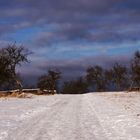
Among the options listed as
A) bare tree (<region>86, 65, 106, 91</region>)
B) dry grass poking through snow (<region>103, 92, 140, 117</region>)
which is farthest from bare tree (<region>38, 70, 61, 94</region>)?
dry grass poking through snow (<region>103, 92, 140, 117</region>)

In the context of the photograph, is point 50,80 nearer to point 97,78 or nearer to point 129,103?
point 97,78

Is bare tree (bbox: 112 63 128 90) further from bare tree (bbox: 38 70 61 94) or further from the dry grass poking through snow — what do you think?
the dry grass poking through snow

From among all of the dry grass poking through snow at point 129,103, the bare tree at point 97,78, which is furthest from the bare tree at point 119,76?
the dry grass poking through snow at point 129,103

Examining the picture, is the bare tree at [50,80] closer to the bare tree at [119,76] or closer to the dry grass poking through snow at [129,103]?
the bare tree at [119,76]

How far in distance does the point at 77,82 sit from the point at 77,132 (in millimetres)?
138960

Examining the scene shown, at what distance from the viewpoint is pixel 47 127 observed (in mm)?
17266

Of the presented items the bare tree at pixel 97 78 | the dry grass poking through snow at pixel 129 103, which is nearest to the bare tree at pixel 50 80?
the bare tree at pixel 97 78

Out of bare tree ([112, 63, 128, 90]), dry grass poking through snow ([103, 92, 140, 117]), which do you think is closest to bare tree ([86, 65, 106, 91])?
bare tree ([112, 63, 128, 90])

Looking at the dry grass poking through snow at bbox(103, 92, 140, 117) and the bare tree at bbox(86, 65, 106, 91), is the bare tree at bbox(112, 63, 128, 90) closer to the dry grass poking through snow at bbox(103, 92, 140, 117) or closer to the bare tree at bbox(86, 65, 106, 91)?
the bare tree at bbox(86, 65, 106, 91)

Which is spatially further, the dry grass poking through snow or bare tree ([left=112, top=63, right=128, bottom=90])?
bare tree ([left=112, top=63, right=128, bottom=90])

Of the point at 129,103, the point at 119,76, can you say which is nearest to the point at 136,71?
the point at 119,76

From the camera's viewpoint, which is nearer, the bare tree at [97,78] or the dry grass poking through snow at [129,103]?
the dry grass poking through snow at [129,103]

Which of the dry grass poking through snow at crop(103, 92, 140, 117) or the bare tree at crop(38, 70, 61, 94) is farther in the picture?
the bare tree at crop(38, 70, 61, 94)

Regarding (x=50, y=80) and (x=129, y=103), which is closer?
(x=129, y=103)
